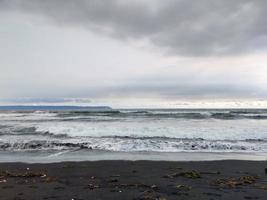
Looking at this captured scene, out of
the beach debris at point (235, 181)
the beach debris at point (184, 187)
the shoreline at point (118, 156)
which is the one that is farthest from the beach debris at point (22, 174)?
the beach debris at point (235, 181)

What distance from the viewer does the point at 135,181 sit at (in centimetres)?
782

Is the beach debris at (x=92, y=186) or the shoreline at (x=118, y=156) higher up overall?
the beach debris at (x=92, y=186)

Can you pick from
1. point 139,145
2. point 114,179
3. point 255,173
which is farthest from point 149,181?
point 139,145

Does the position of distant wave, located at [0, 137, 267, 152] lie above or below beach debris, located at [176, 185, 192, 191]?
below

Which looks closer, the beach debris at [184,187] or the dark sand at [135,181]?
the dark sand at [135,181]

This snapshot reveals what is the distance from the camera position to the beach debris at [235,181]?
7.33 m

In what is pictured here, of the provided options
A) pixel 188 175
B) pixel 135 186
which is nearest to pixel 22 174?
pixel 135 186

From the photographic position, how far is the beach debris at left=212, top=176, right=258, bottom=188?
7332mm

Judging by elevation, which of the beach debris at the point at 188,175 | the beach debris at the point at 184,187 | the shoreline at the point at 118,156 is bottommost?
the shoreline at the point at 118,156

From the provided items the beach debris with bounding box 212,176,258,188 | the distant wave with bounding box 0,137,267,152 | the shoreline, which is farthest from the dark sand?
the distant wave with bounding box 0,137,267,152

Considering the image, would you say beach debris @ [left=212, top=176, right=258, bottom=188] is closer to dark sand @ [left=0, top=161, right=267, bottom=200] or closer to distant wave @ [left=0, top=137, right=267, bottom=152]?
dark sand @ [left=0, top=161, right=267, bottom=200]

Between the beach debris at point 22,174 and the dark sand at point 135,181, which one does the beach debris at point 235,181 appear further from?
the beach debris at point 22,174

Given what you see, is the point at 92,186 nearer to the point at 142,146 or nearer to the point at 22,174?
the point at 22,174

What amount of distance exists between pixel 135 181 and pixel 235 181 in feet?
7.26
